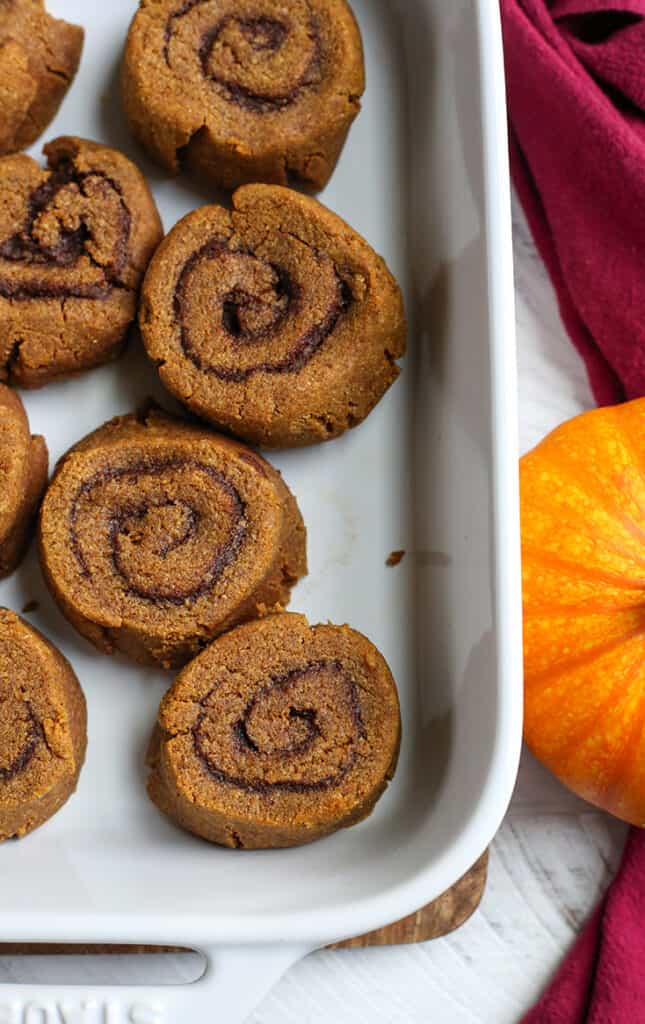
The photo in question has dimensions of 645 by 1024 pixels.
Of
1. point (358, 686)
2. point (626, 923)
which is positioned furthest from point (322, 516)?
point (626, 923)

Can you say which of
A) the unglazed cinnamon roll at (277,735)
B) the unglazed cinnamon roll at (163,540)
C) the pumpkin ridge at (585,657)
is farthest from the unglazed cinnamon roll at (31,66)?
the pumpkin ridge at (585,657)

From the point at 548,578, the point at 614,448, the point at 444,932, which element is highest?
the point at 614,448

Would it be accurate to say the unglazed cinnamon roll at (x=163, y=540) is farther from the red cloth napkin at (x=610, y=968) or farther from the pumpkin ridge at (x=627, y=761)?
the red cloth napkin at (x=610, y=968)

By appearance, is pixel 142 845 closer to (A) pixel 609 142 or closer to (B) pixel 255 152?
(B) pixel 255 152

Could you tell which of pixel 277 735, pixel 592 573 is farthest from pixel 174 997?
pixel 592 573

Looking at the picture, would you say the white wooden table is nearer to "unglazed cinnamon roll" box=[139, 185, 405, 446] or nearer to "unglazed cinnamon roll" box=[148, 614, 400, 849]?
"unglazed cinnamon roll" box=[148, 614, 400, 849]

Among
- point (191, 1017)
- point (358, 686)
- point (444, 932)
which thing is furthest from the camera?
point (444, 932)
